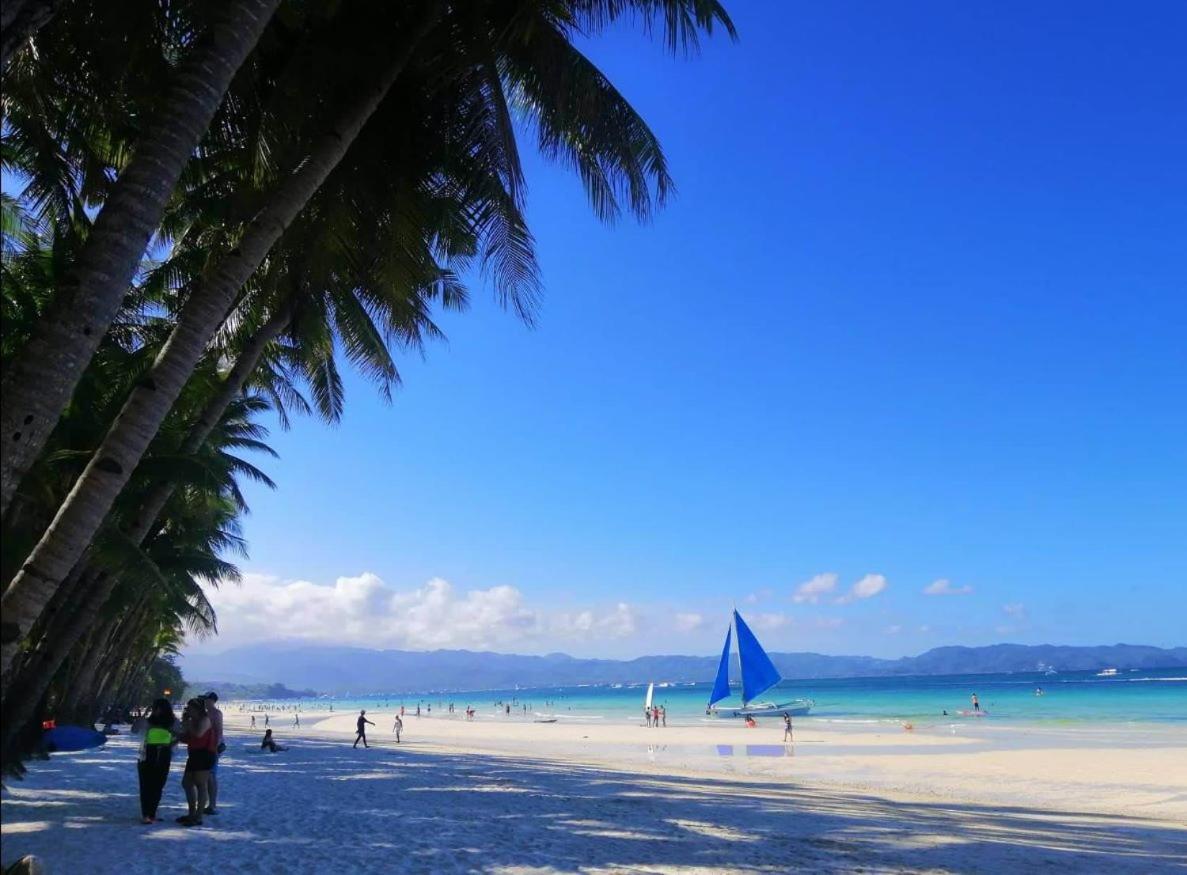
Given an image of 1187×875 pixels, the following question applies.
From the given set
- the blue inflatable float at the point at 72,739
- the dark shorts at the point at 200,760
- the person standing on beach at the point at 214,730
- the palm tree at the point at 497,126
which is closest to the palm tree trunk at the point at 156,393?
the palm tree at the point at 497,126

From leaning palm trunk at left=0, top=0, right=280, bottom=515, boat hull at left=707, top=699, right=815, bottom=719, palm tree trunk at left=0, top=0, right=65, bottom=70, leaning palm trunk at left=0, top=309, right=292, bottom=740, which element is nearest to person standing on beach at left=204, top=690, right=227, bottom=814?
leaning palm trunk at left=0, top=309, right=292, bottom=740

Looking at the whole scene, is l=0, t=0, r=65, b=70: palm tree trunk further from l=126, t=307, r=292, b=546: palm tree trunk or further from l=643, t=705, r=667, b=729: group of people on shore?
l=643, t=705, r=667, b=729: group of people on shore

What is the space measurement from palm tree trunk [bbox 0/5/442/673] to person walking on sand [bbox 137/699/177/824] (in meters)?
4.18

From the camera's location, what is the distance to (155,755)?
27.4ft

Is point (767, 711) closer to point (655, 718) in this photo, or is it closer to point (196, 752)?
point (655, 718)

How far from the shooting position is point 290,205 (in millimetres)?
5949

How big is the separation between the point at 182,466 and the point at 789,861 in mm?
8163

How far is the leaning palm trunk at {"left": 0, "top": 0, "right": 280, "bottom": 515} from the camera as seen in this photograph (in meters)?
3.70

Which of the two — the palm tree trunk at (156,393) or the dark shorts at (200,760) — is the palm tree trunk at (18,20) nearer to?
the palm tree trunk at (156,393)

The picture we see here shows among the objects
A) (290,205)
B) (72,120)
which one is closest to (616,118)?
(290,205)

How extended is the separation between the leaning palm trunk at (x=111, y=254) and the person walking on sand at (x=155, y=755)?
5.39 m

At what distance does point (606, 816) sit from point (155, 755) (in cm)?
552

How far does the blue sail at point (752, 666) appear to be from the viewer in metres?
33.0

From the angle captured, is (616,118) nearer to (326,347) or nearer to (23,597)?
(23,597)
